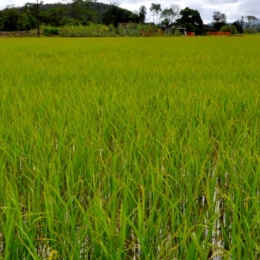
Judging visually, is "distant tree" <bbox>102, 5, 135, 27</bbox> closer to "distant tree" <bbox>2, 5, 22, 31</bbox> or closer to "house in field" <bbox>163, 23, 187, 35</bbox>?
"house in field" <bbox>163, 23, 187, 35</bbox>

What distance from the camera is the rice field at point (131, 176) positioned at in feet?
3.42

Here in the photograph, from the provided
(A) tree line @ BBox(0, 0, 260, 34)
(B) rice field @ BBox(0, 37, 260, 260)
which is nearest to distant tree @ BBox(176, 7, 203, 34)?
(A) tree line @ BBox(0, 0, 260, 34)

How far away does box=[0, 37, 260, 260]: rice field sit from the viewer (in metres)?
1.04

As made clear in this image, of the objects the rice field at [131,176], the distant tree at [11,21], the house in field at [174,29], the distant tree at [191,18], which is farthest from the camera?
the distant tree at [191,18]

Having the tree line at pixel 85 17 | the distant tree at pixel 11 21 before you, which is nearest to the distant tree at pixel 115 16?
the tree line at pixel 85 17

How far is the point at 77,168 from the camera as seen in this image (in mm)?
1607

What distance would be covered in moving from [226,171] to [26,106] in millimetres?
1584

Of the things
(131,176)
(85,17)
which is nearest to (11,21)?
(85,17)

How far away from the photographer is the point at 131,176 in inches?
53.0

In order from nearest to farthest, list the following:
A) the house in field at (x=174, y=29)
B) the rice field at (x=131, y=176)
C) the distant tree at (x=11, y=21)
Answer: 1. the rice field at (x=131, y=176)
2. the distant tree at (x=11, y=21)
3. the house in field at (x=174, y=29)

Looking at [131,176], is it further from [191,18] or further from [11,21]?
[191,18]

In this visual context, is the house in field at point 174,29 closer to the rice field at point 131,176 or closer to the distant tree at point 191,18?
the distant tree at point 191,18

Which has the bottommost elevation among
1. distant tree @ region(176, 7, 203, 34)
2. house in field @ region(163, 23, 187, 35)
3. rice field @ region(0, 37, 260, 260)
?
rice field @ region(0, 37, 260, 260)

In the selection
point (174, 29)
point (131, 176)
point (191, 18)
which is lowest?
point (131, 176)
